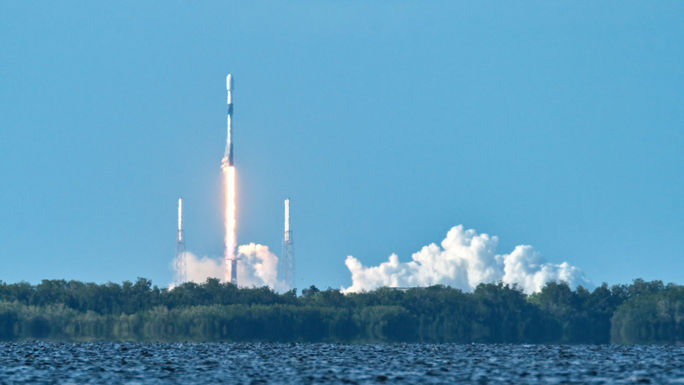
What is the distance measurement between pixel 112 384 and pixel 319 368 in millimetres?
20954

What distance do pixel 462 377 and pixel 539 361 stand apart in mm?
24066

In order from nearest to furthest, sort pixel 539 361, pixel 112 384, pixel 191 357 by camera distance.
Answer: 1. pixel 112 384
2. pixel 539 361
3. pixel 191 357

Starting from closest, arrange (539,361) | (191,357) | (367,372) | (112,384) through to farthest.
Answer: (112,384) → (367,372) → (539,361) → (191,357)

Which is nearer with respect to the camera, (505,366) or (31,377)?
(31,377)

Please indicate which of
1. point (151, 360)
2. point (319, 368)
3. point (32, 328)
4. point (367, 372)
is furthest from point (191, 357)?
point (32, 328)

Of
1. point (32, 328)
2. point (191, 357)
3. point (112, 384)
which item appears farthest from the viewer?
point (32, 328)

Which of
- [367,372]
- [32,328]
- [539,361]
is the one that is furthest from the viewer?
[32,328]

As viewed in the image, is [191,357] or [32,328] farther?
[32,328]

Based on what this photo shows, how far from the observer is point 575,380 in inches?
2781

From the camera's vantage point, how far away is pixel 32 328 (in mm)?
198500

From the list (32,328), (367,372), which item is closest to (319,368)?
(367,372)

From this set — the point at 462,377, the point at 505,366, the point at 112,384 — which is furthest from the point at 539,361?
the point at 112,384

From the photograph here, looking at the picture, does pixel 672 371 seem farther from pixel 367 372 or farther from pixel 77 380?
pixel 77 380

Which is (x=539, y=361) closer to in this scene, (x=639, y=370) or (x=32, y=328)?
(x=639, y=370)
